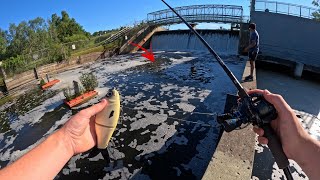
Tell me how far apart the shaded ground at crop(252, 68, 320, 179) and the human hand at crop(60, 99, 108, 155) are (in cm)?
395

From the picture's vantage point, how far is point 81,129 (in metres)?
2.17

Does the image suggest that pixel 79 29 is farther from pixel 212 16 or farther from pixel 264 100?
pixel 264 100

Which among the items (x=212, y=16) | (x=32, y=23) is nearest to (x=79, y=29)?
(x=32, y=23)

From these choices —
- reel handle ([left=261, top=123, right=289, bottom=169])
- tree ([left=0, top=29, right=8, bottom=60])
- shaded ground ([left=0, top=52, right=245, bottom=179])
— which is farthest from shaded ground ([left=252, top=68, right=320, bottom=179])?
tree ([left=0, top=29, right=8, bottom=60])

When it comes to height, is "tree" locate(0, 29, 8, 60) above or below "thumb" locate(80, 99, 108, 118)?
above

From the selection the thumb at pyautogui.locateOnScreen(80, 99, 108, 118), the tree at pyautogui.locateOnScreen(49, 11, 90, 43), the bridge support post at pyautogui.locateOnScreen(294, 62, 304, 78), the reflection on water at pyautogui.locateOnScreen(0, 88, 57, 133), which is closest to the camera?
the thumb at pyautogui.locateOnScreen(80, 99, 108, 118)

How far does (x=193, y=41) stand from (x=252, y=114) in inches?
849

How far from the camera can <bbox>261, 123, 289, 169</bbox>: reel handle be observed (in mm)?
1589

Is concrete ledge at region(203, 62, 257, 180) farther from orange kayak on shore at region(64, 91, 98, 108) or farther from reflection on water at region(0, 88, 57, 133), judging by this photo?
reflection on water at region(0, 88, 57, 133)

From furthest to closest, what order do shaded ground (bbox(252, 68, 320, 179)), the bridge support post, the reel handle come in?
the bridge support post → shaded ground (bbox(252, 68, 320, 179)) → the reel handle

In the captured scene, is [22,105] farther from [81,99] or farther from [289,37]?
[289,37]

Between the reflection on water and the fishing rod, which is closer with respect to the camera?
the fishing rod

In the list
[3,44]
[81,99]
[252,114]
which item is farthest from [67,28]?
[252,114]

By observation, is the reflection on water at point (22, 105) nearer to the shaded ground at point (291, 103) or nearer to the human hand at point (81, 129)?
the human hand at point (81, 129)
